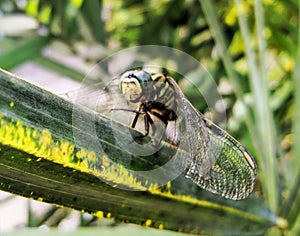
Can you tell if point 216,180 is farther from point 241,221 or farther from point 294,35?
point 294,35

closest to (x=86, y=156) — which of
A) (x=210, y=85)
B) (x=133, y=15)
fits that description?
(x=210, y=85)

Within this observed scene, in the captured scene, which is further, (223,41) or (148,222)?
(223,41)

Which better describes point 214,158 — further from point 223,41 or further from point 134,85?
point 223,41

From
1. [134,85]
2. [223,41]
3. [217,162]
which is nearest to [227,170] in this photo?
[217,162]

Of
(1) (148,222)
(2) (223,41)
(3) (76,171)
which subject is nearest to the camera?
(3) (76,171)

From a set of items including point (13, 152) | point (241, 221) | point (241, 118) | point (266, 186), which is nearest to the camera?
point (13, 152)

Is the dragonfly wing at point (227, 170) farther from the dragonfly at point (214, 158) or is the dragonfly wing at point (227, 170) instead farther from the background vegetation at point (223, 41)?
the background vegetation at point (223, 41)

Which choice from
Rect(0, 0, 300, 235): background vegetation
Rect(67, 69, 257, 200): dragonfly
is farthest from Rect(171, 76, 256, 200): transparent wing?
Rect(0, 0, 300, 235): background vegetation

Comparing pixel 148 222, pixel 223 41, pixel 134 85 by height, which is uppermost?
pixel 223 41

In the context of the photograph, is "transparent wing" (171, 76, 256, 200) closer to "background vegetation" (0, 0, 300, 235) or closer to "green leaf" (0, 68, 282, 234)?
"green leaf" (0, 68, 282, 234)
